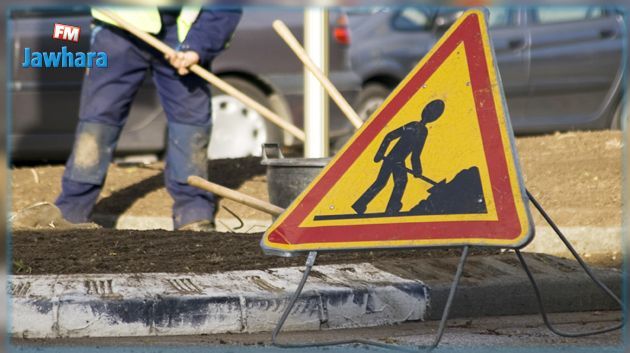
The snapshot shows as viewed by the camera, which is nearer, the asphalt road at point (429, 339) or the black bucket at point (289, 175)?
the asphalt road at point (429, 339)

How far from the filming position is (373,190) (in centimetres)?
545

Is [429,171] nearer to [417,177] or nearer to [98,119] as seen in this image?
[417,177]

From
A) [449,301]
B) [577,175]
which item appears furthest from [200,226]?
[449,301]

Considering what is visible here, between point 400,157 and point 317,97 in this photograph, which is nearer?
point 400,157

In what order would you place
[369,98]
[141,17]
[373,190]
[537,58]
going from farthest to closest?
[537,58]
[369,98]
[141,17]
[373,190]

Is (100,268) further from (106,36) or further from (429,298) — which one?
(106,36)

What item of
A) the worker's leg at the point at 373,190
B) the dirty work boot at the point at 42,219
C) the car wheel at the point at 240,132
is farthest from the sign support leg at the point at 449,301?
the car wheel at the point at 240,132

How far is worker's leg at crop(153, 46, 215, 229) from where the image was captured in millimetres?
8898

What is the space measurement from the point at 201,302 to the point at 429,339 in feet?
3.17

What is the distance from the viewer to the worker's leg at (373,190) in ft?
17.9

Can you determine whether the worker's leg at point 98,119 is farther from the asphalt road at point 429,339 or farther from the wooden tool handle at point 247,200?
the asphalt road at point 429,339

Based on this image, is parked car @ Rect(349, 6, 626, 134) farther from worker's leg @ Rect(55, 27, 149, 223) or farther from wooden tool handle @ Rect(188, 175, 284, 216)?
wooden tool handle @ Rect(188, 175, 284, 216)

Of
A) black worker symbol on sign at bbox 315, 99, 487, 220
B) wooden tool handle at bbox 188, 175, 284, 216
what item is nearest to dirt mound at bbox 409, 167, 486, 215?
black worker symbol on sign at bbox 315, 99, 487, 220

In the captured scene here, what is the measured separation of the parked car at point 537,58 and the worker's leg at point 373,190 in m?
8.71
